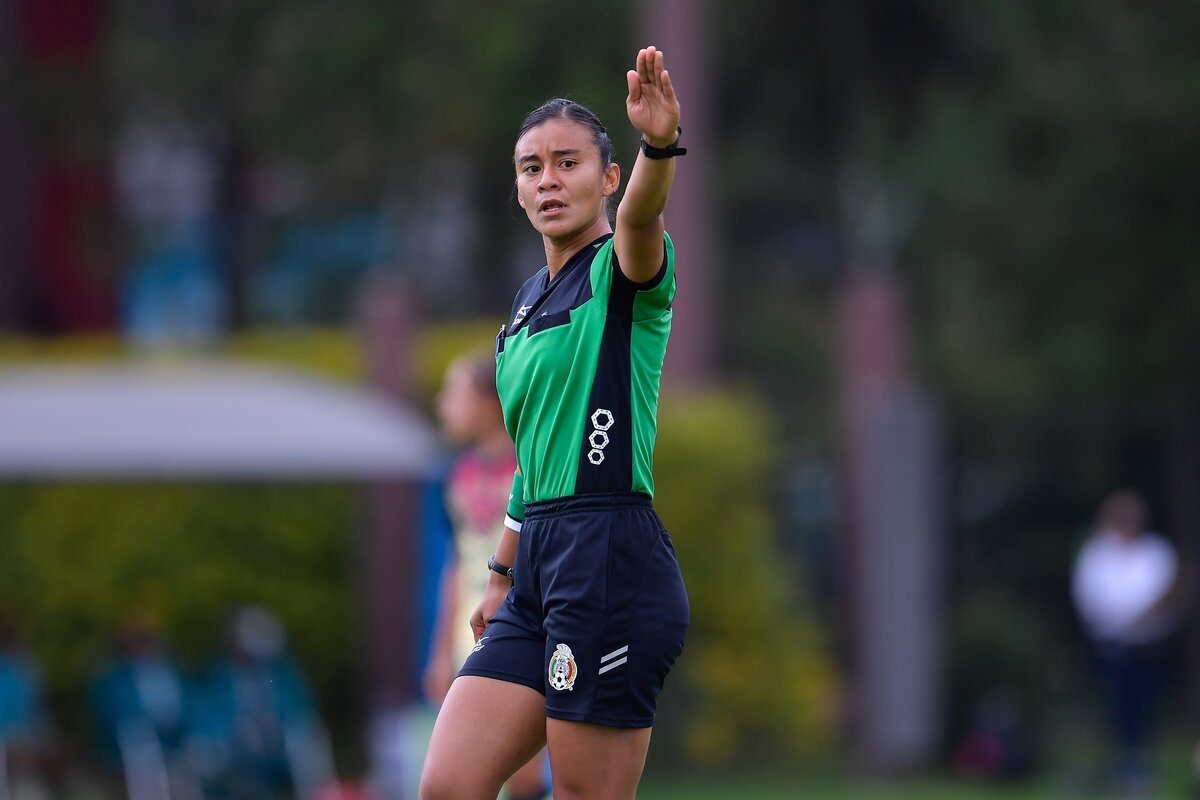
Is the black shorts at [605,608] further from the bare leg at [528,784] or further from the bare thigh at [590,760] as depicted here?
the bare leg at [528,784]

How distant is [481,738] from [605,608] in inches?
18.0

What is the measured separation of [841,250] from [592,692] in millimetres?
21589

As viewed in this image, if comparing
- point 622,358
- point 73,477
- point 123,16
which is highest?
point 123,16

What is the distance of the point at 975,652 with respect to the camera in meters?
15.5

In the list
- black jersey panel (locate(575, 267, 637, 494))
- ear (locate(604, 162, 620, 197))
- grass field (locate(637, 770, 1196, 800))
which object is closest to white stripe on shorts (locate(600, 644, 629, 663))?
black jersey panel (locate(575, 267, 637, 494))

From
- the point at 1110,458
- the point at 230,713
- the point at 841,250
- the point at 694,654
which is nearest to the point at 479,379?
the point at 230,713

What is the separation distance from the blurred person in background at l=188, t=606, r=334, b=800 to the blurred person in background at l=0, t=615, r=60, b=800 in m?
1.02

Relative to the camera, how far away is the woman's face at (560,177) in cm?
450

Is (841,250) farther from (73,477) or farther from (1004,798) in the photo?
(73,477)

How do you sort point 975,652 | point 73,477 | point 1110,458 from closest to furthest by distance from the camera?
point 73,477
point 975,652
point 1110,458

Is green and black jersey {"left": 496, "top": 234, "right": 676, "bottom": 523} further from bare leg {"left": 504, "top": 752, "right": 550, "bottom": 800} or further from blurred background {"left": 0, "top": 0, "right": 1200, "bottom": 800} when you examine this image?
blurred background {"left": 0, "top": 0, "right": 1200, "bottom": 800}

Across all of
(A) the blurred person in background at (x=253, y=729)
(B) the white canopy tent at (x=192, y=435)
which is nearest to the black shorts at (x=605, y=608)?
(B) the white canopy tent at (x=192, y=435)

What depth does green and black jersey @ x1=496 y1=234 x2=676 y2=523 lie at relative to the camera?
4.43 metres

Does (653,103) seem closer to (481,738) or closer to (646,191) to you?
(646,191)
